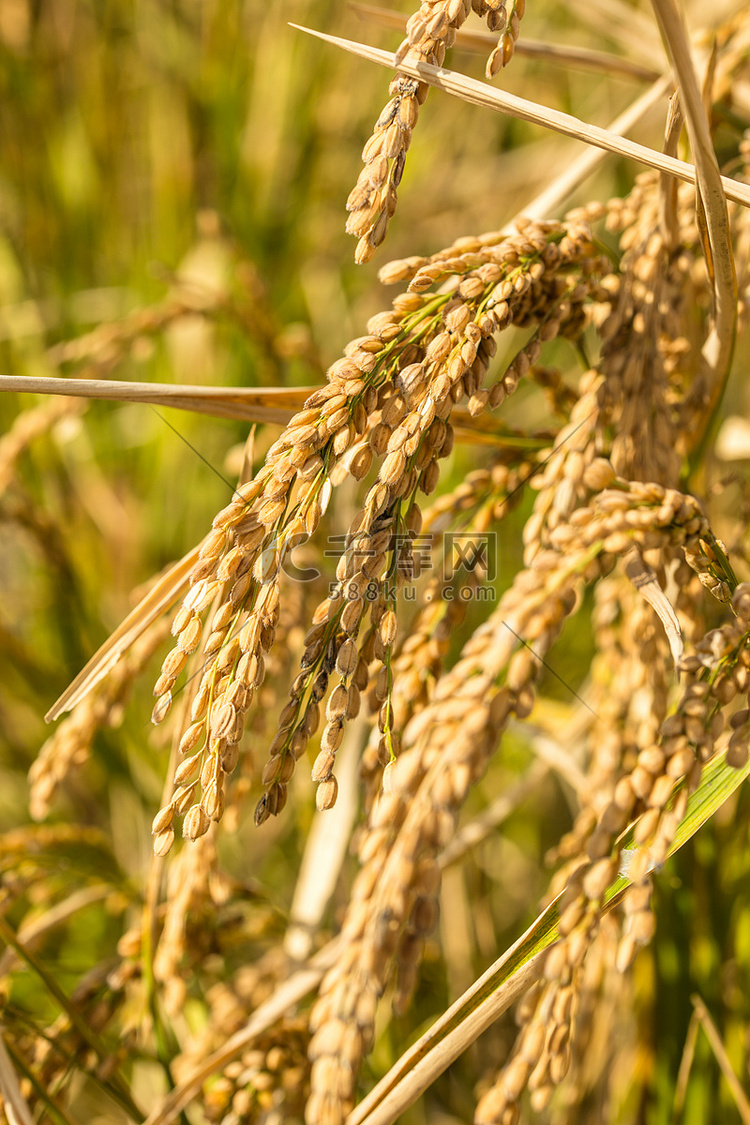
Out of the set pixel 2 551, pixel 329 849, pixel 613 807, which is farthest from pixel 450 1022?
pixel 2 551

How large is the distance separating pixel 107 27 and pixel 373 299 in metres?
1.17

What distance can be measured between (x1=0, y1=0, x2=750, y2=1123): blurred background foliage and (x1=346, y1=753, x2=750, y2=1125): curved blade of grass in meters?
0.77

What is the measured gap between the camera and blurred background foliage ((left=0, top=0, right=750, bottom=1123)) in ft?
5.73

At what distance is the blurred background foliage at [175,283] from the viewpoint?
1.75 m

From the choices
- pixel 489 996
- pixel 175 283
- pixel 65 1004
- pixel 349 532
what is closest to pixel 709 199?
pixel 349 532

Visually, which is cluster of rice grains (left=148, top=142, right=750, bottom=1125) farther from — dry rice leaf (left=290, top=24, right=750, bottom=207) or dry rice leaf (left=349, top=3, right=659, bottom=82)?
dry rice leaf (left=349, top=3, right=659, bottom=82)

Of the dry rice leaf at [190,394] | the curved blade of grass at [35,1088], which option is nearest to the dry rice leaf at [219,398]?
the dry rice leaf at [190,394]

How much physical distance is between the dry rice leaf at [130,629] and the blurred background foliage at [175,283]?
672 mm

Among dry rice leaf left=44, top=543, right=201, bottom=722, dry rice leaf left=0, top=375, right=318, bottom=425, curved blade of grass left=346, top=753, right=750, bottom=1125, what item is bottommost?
curved blade of grass left=346, top=753, right=750, bottom=1125

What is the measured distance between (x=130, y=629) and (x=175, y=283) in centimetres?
81

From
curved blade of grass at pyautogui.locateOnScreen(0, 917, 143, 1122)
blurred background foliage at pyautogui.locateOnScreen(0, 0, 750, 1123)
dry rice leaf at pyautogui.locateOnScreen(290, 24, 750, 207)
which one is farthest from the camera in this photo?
blurred background foliage at pyautogui.locateOnScreen(0, 0, 750, 1123)

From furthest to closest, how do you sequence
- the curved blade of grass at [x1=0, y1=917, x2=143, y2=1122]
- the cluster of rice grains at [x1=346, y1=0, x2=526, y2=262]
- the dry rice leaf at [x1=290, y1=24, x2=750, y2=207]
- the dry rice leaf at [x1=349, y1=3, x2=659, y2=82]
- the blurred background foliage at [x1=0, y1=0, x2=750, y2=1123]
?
the blurred background foliage at [x1=0, y1=0, x2=750, y2=1123], the dry rice leaf at [x1=349, y1=3, x2=659, y2=82], the curved blade of grass at [x1=0, y1=917, x2=143, y2=1122], the dry rice leaf at [x1=290, y1=24, x2=750, y2=207], the cluster of rice grains at [x1=346, y1=0, x2=526, y2=262]

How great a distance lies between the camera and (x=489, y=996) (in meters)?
0.70

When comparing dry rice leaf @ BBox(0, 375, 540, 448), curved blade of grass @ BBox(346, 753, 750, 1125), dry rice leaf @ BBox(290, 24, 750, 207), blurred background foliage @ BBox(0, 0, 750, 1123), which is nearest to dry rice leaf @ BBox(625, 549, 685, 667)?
curved blade of grass @ BBox(346, 753, 750, 1125)
